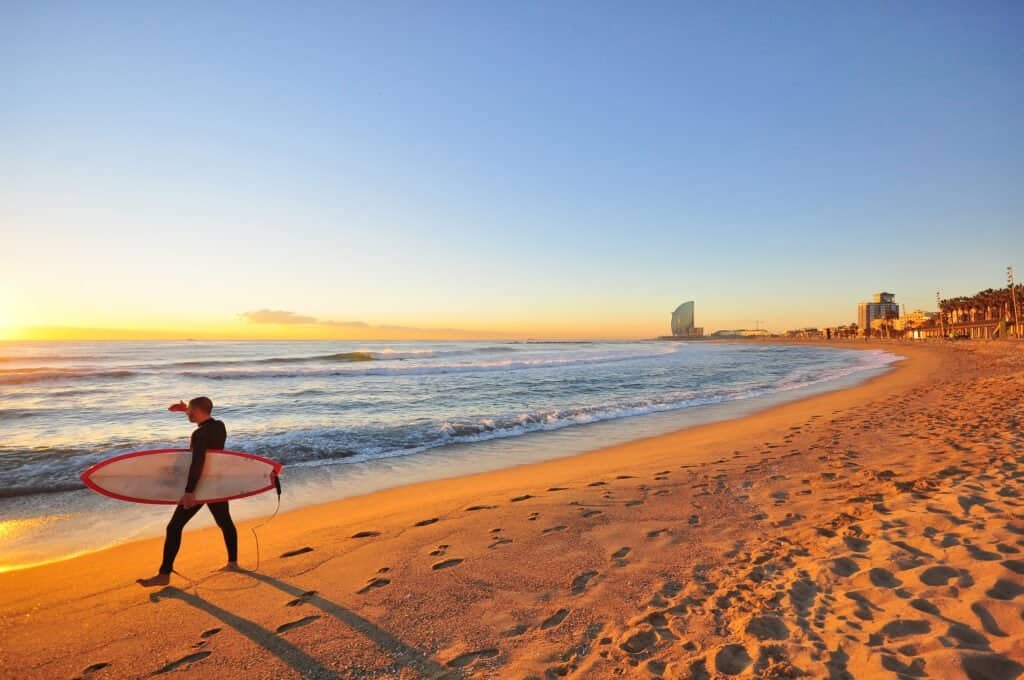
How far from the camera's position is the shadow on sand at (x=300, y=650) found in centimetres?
320

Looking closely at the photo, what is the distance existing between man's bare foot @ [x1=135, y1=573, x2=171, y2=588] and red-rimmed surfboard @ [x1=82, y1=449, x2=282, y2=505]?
2.30ft

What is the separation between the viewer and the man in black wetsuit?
4.68 m

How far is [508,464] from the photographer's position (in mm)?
9539

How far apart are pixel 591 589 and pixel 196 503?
4001 mm

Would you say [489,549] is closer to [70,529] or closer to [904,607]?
[904,607]

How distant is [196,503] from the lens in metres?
4.78

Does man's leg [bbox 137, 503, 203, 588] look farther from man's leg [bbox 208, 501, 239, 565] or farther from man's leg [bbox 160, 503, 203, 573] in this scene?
man's leg [bbox 208, 501, 239, 565]

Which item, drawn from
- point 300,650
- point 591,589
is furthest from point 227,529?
point 591,589

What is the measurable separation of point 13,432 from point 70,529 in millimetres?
9861

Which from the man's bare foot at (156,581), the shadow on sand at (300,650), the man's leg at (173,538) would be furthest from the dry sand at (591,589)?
the man's leg at (173,538)

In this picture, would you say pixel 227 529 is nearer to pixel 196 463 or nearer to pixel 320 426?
pixel 196 463

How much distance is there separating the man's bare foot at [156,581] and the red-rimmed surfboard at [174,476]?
700mm

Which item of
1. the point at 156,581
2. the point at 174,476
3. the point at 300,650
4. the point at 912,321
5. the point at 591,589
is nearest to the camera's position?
the point at 300,650

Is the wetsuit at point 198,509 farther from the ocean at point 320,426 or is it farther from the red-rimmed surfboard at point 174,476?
the ocean at point 320,426
